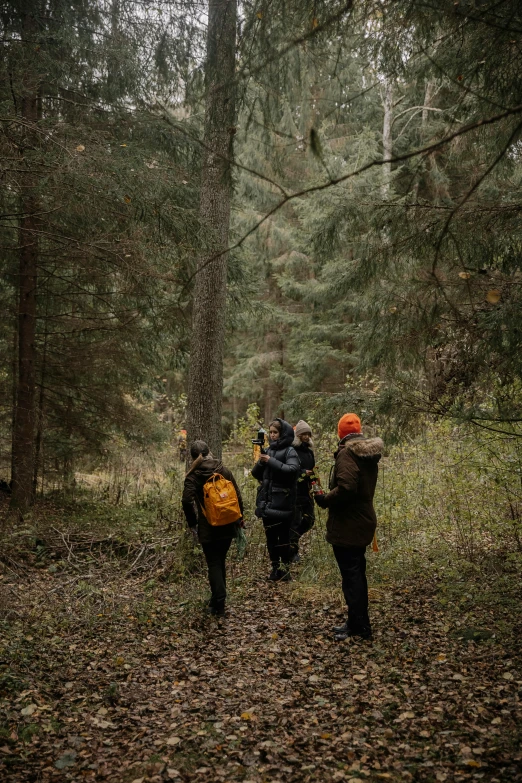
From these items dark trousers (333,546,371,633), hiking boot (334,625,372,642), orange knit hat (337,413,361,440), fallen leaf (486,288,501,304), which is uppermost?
fallen leaf (486,288,501,304)

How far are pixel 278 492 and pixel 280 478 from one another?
0.18 metres

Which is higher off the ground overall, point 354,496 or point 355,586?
point 354,496

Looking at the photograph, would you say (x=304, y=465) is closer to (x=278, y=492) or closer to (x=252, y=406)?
(x=278, y=492)

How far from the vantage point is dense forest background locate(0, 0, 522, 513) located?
14.7 ft

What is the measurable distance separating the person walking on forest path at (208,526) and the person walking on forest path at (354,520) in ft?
3.97

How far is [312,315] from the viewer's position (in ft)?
72.5

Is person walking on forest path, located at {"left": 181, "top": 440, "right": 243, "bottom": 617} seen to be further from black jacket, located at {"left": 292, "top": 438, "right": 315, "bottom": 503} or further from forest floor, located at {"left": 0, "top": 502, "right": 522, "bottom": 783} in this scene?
black jacket, located at {"left": 292, "top": 438, "right": 315, "bottom": 503}

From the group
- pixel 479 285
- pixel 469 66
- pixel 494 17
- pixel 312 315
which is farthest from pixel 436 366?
pixel 312 315

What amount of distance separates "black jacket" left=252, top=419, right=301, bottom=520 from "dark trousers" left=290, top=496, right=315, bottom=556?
2.18 feet

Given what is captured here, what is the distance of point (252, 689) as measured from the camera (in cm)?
487

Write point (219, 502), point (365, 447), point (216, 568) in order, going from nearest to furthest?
point (365, 447) < point (219, 502) < point (216, 568)

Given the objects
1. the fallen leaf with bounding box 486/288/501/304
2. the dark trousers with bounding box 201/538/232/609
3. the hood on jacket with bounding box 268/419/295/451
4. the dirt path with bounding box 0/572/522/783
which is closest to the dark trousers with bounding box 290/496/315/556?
the hood on jacket with bounding box 268/419/295/451

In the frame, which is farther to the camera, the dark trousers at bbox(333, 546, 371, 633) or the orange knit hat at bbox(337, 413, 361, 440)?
the orange knit hat at bbox(337, 413, 361, 440)

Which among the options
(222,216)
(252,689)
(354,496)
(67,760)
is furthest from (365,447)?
(222,216)
